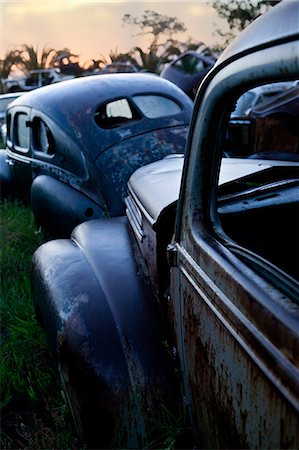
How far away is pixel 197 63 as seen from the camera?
31.6ft

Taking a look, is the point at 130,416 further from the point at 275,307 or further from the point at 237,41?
the point at 237,41

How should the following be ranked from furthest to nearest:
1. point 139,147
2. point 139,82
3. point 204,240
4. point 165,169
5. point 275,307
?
point 139,82
point 139,147
point 165,169
point 204,240
point 275,307

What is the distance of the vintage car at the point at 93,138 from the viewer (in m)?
4.52

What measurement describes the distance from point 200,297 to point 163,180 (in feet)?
3.06

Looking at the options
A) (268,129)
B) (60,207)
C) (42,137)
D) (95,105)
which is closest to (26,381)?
(60,207)

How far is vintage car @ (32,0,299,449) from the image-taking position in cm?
115

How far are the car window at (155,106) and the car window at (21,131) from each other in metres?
1.18

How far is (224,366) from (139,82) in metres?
4.23

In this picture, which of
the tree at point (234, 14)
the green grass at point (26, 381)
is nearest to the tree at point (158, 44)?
the tree at point (234, 14)

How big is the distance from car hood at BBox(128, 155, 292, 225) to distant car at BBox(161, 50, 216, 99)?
6.86 meters

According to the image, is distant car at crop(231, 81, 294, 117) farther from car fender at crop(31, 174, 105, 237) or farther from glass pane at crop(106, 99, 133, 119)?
car fender at crop(31, 174, 105, 237)

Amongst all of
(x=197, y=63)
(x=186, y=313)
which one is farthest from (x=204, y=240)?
(x=197, y=63)

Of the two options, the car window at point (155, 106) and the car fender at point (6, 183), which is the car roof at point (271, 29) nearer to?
the car window at point (155, 106)

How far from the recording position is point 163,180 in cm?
234
